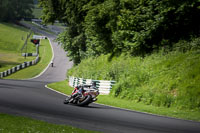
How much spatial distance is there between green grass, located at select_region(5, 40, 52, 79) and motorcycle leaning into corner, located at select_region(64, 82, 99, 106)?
124ft

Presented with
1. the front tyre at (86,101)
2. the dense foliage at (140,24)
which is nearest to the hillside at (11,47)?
the dense foliage at (140,24)

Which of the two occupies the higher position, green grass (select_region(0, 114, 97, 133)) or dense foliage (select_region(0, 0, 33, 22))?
dense foliage (select_region(0, 0, 33, 22))

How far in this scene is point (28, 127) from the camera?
1044 cm

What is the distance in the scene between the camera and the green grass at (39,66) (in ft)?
188

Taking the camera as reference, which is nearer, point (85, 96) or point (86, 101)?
point (86, 101)

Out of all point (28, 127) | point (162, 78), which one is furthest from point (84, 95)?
point (162, 78)

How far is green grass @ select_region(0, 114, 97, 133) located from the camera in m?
9.92

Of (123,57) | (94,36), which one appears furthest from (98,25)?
(123,57)

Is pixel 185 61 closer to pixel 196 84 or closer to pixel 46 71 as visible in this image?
pixel 196 84

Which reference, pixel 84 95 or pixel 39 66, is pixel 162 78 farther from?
pixel 39 66

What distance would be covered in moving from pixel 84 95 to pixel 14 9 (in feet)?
455

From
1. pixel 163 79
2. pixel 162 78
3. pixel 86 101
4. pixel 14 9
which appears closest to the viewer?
pixel 86 101

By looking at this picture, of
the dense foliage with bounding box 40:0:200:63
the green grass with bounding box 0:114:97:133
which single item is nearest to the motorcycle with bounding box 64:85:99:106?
the green grass with bounding box 0:114:97:133

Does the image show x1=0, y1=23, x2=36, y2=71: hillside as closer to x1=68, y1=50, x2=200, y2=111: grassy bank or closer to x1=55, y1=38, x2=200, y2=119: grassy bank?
x1=68, y1=50, x2=200, y2=111: grassy bank
